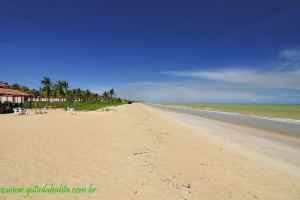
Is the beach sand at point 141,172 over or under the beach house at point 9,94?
under

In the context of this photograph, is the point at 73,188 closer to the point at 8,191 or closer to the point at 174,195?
the point at 8,191

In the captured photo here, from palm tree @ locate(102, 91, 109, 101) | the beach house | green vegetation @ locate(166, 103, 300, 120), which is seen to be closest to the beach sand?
green vegetation @ locate(166, 103, 300, 120)

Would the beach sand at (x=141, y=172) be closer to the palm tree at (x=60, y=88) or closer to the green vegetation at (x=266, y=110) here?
the green vegetation at (x=266, y=110)

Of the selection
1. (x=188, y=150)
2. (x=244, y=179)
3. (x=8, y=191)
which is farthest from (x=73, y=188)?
(x=188, y=150)

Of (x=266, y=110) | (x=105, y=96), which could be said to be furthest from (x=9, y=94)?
(x=105, y=96)

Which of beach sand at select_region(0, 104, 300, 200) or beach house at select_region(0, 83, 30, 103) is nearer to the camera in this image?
beach sand at select_region(0, 104, 300, 200)

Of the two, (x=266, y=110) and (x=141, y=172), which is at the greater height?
(x=141, y=172)

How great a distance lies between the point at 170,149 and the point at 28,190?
589 cm

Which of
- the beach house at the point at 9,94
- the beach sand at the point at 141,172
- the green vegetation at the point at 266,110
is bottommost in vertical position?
the green vegetation at the point at 266,110

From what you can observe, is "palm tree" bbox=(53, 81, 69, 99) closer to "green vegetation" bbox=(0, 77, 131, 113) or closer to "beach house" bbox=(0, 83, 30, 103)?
"green vegetation" bbox=(0, 77, 131, 113)

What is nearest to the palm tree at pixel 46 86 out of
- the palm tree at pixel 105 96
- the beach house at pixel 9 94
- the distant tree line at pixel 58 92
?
the distant tree line at pixel 58 92

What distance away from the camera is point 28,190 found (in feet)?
16.2

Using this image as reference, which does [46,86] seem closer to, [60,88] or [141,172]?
[60,88]

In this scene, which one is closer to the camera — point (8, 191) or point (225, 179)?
point (8, 191)
